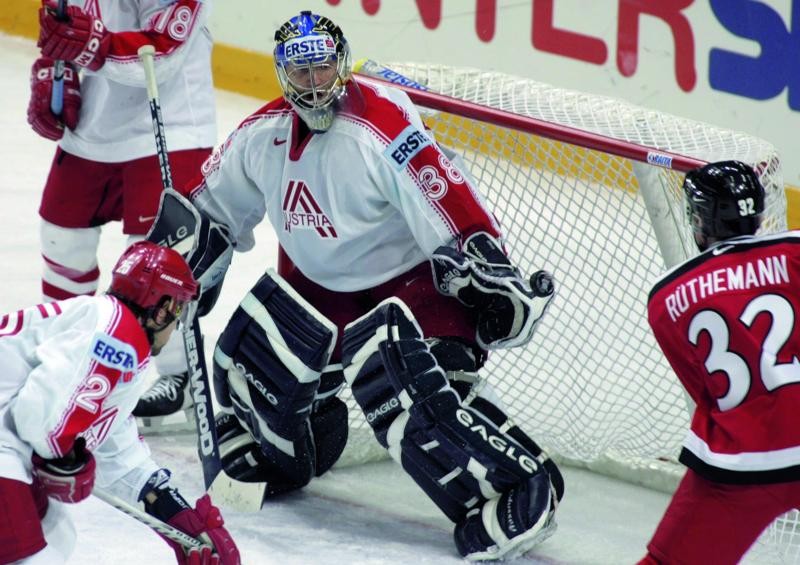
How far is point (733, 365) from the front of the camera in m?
2.72

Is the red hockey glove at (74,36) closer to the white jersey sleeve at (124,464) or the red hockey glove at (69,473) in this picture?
the white jersey sleeve at (124,464)

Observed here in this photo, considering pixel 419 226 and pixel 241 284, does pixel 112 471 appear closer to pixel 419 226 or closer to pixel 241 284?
pixel 419 226

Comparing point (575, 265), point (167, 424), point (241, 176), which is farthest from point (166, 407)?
point (575, 265)

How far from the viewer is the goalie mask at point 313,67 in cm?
337

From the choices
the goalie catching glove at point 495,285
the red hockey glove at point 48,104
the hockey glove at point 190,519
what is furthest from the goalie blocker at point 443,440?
the red hockey glove at point 48,104

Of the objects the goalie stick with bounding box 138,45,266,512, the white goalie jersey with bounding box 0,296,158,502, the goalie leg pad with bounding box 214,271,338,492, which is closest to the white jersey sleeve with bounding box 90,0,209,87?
the goalie stick with bounding box 138,45,266,512

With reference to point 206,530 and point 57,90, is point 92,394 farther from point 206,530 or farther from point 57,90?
point 57,90

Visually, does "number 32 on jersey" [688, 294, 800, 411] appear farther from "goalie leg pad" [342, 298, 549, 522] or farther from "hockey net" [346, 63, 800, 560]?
"hockey net" [346, 63, 800, 560]

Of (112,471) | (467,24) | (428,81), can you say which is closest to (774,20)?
(467,24)

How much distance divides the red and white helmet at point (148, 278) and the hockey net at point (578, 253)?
1096mm

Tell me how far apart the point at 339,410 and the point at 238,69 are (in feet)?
11.0

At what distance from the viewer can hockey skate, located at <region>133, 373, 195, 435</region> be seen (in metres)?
4.06

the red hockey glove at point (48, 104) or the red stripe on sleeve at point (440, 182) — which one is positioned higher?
the red stripe on sleeve at point (440, 182)

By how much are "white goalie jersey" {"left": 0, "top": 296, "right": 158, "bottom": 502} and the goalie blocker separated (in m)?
0.75
